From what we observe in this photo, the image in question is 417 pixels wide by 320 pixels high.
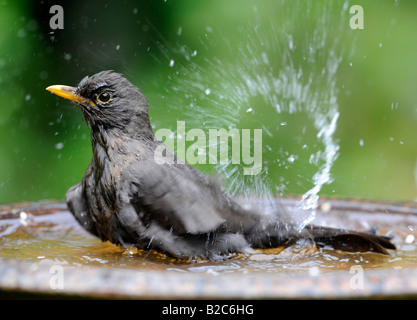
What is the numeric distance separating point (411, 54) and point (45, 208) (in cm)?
376

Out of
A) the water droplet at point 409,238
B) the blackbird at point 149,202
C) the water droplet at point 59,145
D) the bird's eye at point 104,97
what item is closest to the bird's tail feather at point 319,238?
the blackbird at point 149,202

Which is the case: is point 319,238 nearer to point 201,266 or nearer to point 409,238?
point 409,238

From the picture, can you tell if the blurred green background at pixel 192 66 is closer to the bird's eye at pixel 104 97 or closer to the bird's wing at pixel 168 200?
the bird's eye at pixel 104 97

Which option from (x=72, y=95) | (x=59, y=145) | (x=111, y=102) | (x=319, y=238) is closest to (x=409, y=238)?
(x=319, y=238)

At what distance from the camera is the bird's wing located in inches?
112

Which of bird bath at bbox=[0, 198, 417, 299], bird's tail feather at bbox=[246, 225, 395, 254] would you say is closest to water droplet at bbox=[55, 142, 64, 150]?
bird bath at bbox=[0, 198, 417, 299]

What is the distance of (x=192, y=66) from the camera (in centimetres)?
528

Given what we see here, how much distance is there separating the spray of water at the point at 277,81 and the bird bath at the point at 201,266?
1218mm

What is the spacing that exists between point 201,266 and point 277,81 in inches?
122

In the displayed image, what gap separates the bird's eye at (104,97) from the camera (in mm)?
3207

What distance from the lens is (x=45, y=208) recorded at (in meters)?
3.71

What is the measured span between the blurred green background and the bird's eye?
A: 4.96ft

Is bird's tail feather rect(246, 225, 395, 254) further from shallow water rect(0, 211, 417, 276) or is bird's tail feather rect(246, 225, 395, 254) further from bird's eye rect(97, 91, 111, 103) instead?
bird's eye rect(97, 91, 111, 103)
